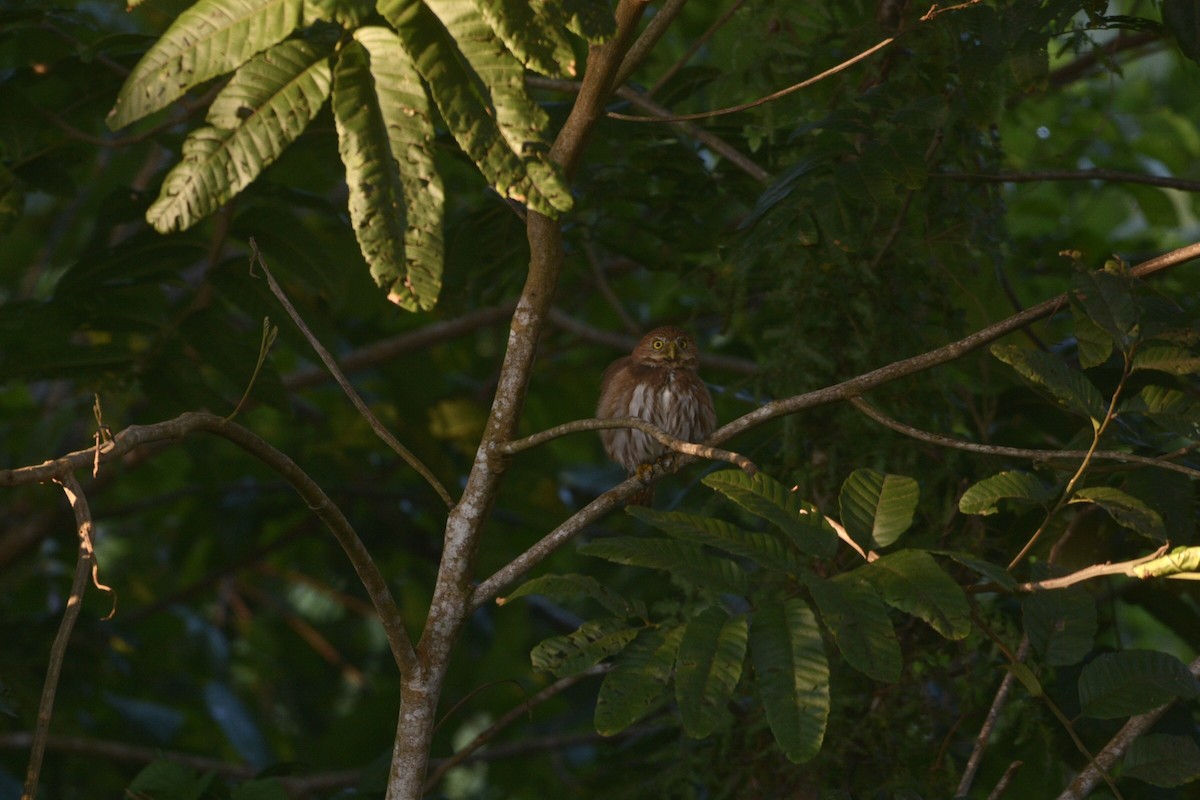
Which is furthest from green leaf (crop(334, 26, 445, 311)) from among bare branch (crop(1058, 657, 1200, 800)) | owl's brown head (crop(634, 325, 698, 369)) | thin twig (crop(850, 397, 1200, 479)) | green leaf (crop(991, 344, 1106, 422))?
owl's brown head (crop(634, 325, 698, 369))

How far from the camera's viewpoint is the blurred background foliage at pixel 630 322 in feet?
10.5

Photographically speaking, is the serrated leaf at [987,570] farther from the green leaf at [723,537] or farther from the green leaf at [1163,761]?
the green leaf at [1163,761]

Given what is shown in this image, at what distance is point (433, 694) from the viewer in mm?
2461

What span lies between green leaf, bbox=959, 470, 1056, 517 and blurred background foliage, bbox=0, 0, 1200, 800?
1.91 feet

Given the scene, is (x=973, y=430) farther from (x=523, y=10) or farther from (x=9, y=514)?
(x=9, y=514)

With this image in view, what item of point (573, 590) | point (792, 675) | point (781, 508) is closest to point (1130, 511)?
point (781, 508)

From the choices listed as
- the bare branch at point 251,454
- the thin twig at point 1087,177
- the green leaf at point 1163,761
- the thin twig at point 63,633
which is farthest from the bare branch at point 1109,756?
the thin twig at point 63,633

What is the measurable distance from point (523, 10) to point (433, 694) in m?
1.38

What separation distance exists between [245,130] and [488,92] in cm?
32

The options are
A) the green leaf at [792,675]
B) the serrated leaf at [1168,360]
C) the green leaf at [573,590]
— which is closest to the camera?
the green leaf at [792,675]

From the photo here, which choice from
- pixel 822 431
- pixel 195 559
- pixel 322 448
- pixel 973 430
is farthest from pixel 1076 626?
pixel 195 559

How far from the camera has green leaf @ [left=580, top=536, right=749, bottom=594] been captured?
84.9 inches

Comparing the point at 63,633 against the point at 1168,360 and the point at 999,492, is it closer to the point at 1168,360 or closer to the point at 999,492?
the point at 999,492

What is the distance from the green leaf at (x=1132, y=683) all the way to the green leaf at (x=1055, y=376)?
1.52 ft
